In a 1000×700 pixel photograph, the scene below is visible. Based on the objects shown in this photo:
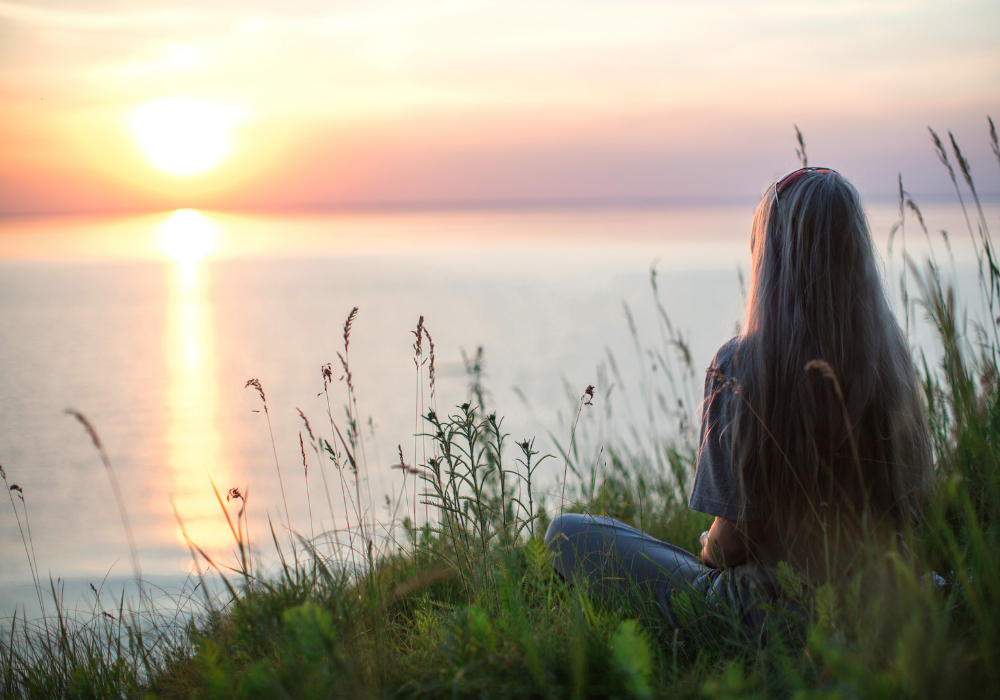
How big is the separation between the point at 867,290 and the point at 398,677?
133cm

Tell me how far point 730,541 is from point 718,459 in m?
0.21

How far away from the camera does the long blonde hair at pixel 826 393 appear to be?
57.7 inches

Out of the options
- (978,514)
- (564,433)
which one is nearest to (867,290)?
(978,514)

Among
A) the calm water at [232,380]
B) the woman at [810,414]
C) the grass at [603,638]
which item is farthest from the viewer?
the calm water at [232,380]

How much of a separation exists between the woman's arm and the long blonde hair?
0.06 m

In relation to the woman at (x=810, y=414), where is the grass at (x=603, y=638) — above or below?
below

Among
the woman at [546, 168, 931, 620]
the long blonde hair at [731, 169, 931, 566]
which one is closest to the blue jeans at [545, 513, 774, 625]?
the woman at [546, 168, 931, 620]

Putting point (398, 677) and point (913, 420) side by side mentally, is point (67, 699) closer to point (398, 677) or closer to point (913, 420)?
point (398, 677)

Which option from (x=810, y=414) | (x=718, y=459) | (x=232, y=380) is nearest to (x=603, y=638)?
(x=718, y=459)

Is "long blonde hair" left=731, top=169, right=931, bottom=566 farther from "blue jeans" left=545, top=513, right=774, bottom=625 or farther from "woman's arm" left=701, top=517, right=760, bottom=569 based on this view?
"blue jeans" left=545, top=513, right=774, bottom=625

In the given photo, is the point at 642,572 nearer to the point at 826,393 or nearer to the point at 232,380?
the point at 826,393

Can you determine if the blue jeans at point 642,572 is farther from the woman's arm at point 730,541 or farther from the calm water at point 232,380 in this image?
the calm water at point 232,380

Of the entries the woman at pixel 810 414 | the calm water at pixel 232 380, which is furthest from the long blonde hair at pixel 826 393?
the calm water at pixel 232 380

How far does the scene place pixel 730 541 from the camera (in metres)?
1.58
